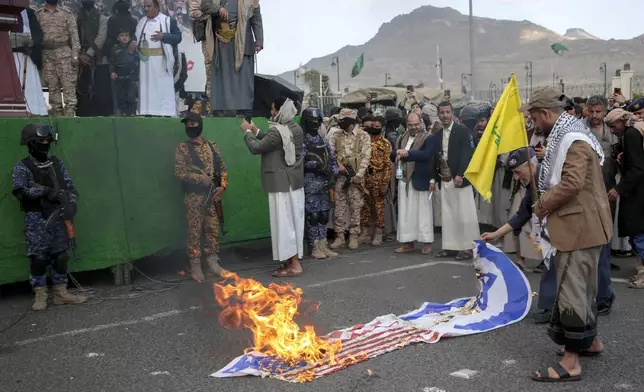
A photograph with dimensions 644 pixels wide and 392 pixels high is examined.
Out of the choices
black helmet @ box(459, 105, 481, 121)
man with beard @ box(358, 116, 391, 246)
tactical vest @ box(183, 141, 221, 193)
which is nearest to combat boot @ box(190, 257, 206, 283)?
tactical vest @ box(183, 141, 221, 193)

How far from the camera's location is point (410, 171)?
29.9 ft

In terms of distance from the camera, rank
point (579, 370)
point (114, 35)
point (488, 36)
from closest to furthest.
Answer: point (579, 370) < point (114, 35) < point (488, 36)

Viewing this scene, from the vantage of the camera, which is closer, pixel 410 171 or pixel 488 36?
pixel 410 171

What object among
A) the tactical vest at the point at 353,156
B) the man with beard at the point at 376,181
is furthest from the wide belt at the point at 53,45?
the man with beard at the point at 376,181

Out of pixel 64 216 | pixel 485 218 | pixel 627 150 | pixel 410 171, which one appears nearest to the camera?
pixel 64 216

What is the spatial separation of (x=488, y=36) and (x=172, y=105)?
645 feet

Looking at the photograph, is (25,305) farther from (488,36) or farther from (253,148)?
(488,36)

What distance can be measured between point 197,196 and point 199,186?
0.42 ft

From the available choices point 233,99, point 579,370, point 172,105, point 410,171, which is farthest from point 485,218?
point 579,370

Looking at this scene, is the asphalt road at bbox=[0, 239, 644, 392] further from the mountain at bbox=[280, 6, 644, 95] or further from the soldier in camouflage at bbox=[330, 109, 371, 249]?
the mountain at bbox=[280, 6, 644, 95]

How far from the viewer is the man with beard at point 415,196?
8.95m

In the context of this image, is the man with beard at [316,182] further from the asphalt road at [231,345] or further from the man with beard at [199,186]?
the man with beard at [199,186]

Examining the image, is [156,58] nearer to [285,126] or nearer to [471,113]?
[285,126]

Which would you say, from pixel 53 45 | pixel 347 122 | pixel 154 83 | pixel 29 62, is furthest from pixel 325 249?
pixel 29 62
